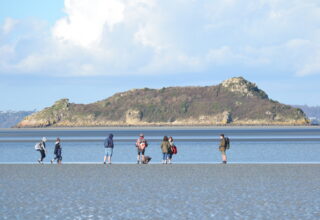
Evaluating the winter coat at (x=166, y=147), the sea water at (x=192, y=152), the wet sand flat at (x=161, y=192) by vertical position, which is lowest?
the wet sand flat at (x=161, y=192)

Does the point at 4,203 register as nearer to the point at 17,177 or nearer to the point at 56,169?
the point at 17,177

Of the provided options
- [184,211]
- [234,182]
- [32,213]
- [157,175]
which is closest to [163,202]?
[184,211]

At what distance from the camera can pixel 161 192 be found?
75.9ft

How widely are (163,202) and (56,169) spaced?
1598 centimetres

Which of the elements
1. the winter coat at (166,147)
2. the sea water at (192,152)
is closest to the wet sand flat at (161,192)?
the winter coat at (166,147)

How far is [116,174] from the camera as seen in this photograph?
31.5 metres

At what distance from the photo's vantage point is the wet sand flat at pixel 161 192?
17.9m

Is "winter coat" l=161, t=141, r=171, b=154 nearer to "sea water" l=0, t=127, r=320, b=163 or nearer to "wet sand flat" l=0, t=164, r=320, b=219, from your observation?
"wet sand flat" l=0, t=164, r=320, b=219

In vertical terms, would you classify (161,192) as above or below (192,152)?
below

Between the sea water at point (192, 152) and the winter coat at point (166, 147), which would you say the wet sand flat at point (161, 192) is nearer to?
the winter coat at point (166, 147)

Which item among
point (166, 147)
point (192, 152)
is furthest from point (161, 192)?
point (192, 152)

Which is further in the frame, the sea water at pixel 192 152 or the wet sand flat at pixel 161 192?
the sea water at pixel 192 152

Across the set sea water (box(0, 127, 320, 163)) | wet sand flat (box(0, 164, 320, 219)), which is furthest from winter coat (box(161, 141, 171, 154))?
sea water (box(0, 127, 320, 163))

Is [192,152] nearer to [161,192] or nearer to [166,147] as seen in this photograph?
[166,147]
